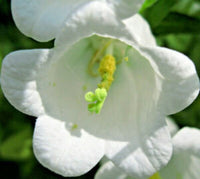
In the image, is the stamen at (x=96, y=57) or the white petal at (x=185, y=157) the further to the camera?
the stamen at (x=96, y=57)

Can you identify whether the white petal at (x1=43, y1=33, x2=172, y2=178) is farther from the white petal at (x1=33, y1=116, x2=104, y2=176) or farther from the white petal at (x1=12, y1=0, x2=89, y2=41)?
the white petal at (x1=12, y1=0, x2=89, y2=41)

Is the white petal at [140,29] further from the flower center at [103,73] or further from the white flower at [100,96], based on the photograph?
the flower center at [103,73]

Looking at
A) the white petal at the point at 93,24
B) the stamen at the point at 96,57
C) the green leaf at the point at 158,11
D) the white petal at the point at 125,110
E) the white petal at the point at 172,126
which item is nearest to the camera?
the white petal at the point at 93,24

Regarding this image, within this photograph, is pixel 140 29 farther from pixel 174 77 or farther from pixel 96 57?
pixel 96 57

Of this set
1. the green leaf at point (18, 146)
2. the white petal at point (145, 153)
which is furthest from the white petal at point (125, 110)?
the green leaf at point (18, 146)

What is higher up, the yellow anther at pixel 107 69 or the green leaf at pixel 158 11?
the green leaf at pixel 158 11

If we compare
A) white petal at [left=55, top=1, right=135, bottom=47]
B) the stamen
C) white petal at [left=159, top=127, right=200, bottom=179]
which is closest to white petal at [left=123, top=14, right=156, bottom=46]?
white petal at [left=55, top=1, right=135, bottom=47]
